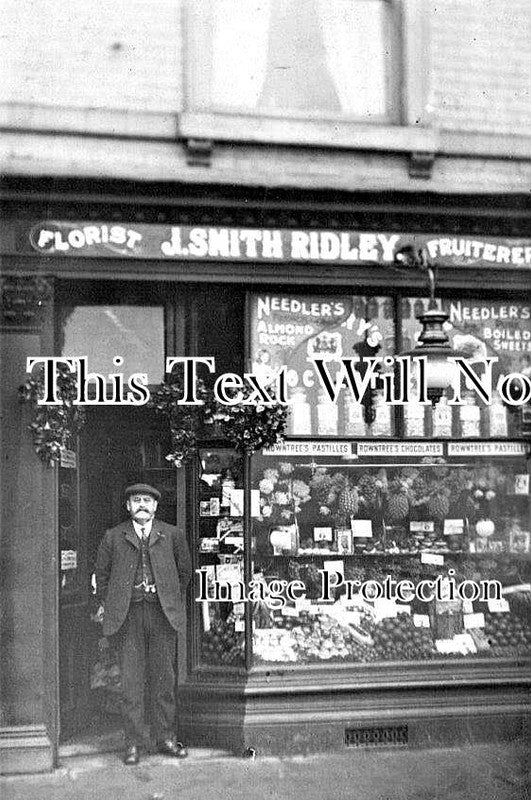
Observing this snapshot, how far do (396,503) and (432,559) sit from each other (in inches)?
22.3

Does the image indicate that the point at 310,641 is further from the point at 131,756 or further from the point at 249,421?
the point at 249,421

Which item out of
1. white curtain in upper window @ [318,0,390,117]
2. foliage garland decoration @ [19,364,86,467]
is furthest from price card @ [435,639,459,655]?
white curtain in upper window @ [318,0,390,117]

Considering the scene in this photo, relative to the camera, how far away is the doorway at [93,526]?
307 inches

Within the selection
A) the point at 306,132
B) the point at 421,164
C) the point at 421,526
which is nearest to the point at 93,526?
the point at 421,526

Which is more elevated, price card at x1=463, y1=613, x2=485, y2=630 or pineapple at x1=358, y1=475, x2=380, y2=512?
pineapple at x1=358, y1=475, x2=380, y2=512

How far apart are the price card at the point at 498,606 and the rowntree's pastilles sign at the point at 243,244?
287cm

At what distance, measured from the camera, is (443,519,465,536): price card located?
8156 mm

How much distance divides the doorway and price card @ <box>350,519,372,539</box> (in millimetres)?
1516

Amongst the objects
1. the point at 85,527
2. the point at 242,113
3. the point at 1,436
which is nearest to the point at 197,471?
the point at 85,527

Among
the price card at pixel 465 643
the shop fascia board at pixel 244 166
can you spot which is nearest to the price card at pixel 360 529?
the price card at pixel 465 643

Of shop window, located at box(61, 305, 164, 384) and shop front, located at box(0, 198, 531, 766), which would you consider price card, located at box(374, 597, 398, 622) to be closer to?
shop front, located at box(0, 198, 531, 766)

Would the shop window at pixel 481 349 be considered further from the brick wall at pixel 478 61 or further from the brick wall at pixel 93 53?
the brick wall at pixel 93 53

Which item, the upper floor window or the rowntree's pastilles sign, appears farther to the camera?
the upper floor window

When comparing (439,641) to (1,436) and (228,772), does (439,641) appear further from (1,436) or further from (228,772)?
(1,436)
